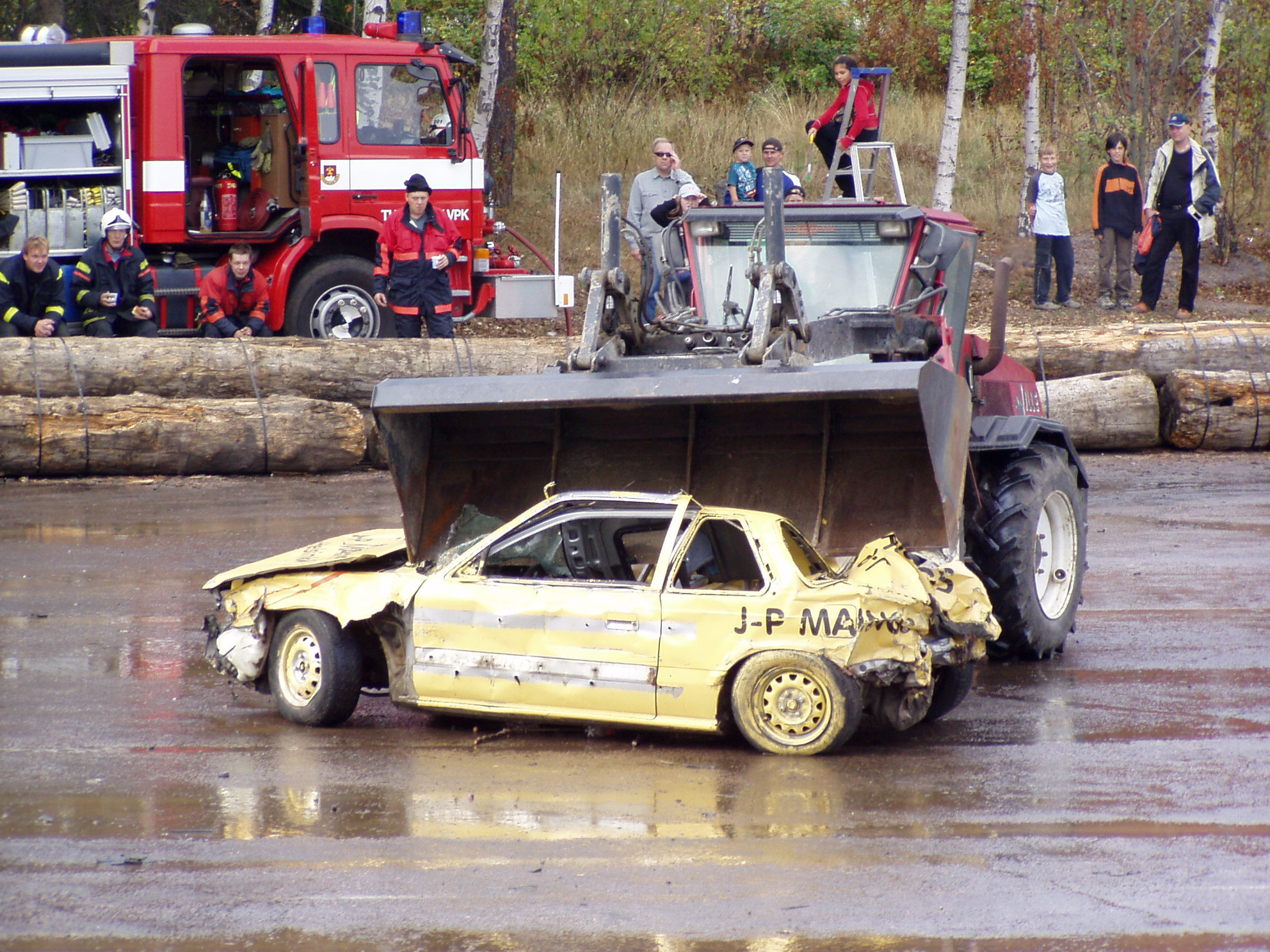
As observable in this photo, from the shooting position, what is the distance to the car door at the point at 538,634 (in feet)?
22.7

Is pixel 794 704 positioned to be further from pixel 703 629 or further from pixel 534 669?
pixel 534 669

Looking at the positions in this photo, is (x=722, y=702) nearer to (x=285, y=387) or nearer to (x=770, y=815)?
(x=770, y=815)

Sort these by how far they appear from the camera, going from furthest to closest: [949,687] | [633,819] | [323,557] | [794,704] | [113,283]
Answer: [113,283] → [323,557] → [949,687] → [794,704] → [633,819]

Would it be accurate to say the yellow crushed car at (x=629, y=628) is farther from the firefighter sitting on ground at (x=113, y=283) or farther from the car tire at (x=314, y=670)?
the firefighter sitting on ground at (x=113, y=283)

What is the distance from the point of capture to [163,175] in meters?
16.7

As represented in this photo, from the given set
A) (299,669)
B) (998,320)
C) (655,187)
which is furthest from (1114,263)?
(299,669)

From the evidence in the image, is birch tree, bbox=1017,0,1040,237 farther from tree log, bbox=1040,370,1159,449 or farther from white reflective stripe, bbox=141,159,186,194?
white reflective stripe, bbox=141,159,186,194

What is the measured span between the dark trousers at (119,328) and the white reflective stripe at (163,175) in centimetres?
145

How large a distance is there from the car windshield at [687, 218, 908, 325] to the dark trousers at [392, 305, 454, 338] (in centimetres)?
748

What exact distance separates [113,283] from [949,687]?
37.6ft

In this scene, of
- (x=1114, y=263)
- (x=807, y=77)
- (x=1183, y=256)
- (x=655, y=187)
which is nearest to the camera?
(x=655, y=187)

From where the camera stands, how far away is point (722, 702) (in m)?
6.89

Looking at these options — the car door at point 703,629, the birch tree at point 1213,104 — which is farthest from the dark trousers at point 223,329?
the birch tree at point 1213,104

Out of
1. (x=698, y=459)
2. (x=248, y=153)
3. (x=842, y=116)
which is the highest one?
(x=842, y=116)
